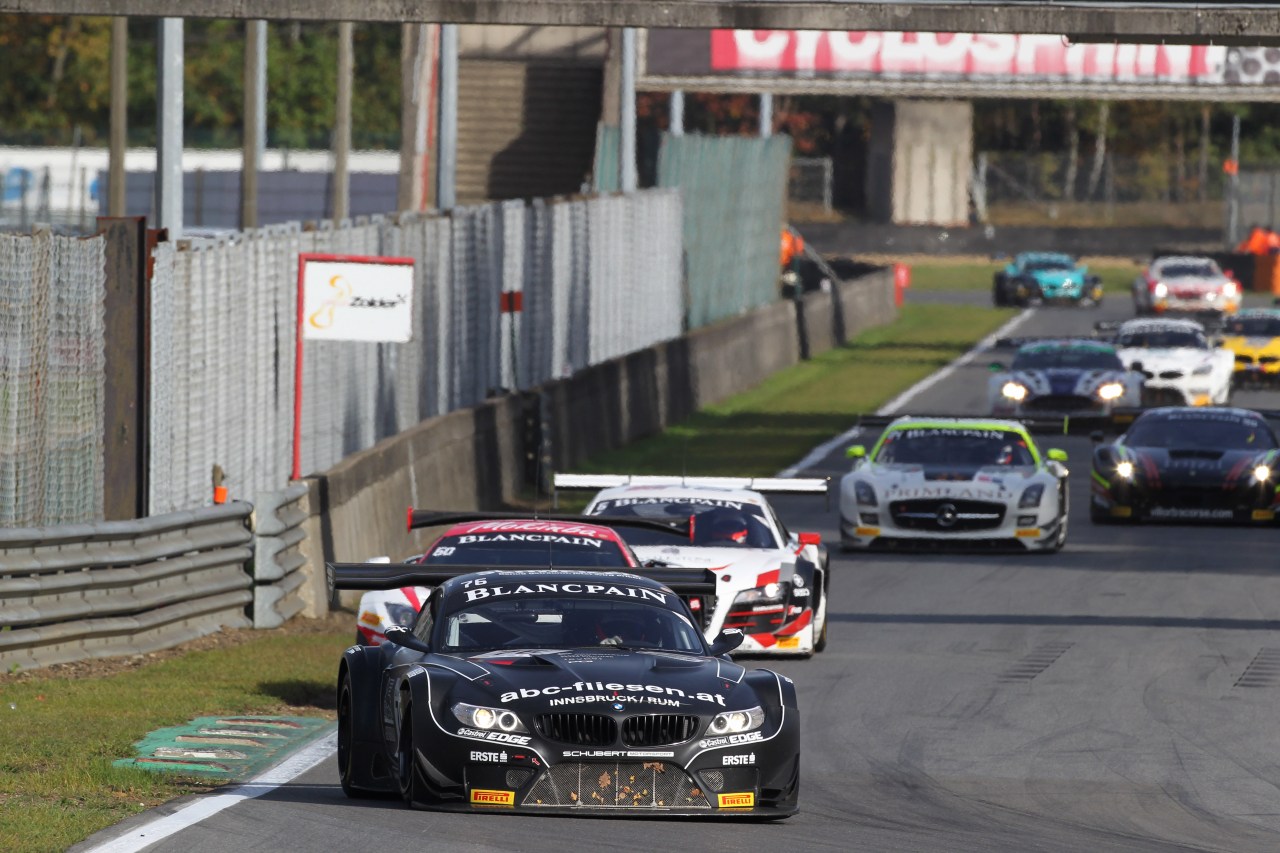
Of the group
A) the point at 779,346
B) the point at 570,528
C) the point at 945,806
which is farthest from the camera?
the point at 779,346

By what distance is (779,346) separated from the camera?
159 feet

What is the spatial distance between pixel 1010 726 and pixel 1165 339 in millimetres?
25889

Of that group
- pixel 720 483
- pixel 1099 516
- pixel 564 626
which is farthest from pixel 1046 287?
pixel 564 626

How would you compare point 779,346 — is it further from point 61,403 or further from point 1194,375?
point 61,403

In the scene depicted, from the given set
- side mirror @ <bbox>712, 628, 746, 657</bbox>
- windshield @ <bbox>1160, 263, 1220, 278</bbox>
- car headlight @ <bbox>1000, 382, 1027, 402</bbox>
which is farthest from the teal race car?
side mirror @ <bbox>712, 628, 746, 657</bbox>

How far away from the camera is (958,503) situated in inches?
954

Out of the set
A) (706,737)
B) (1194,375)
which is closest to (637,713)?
(706,737)

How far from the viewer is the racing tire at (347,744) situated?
1134 cm

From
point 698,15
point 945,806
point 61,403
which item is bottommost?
point 945,806

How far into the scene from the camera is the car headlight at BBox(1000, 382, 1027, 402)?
33781 millimetres

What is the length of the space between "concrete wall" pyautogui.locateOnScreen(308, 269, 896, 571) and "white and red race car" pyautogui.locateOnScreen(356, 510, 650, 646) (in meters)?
2.80

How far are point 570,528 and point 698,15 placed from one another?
15.8 feet

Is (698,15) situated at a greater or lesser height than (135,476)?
greater

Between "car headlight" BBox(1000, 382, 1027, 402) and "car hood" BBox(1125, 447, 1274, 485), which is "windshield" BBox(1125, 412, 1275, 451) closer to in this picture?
"car hood" BBox(1125, 447, 1274, 485)
